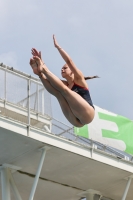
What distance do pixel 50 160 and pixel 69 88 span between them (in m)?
9.82

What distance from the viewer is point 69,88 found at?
1087 cm

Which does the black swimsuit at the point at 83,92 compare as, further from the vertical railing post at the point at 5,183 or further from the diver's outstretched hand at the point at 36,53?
the vertical railing post at the point at 5,183

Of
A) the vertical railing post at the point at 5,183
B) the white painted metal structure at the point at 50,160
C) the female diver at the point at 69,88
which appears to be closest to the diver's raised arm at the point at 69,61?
the female diver at the point at 69,88

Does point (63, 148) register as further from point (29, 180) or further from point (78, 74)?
point (78, 74)

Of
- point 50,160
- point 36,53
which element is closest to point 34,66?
point 36,53

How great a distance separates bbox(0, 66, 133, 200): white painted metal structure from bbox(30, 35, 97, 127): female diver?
24.3 feet

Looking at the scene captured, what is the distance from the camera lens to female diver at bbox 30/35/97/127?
10125mm

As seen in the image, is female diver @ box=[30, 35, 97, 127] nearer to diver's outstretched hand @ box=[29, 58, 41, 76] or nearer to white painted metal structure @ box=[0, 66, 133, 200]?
diver's outstretched hand @ box=[29, 58, 41, 76]

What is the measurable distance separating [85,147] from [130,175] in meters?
2.97

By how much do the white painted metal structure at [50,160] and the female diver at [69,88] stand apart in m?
7.40

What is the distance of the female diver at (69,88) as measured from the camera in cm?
1012

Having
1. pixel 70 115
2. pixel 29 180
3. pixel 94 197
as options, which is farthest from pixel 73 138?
pixel 70 115

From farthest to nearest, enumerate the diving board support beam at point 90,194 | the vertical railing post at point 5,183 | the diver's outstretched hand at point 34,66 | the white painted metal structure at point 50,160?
1. the diving board support beam at point 90,194
2. the vertical railing post at point 5,183
3. the white painted metal structure at point 50,160
4. the diver's outstretched hand at point 34,66

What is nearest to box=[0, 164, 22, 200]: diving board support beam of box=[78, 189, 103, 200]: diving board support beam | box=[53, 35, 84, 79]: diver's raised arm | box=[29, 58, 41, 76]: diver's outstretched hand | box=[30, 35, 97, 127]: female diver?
box=[78, 189, 103, 200]: diving board support beam
